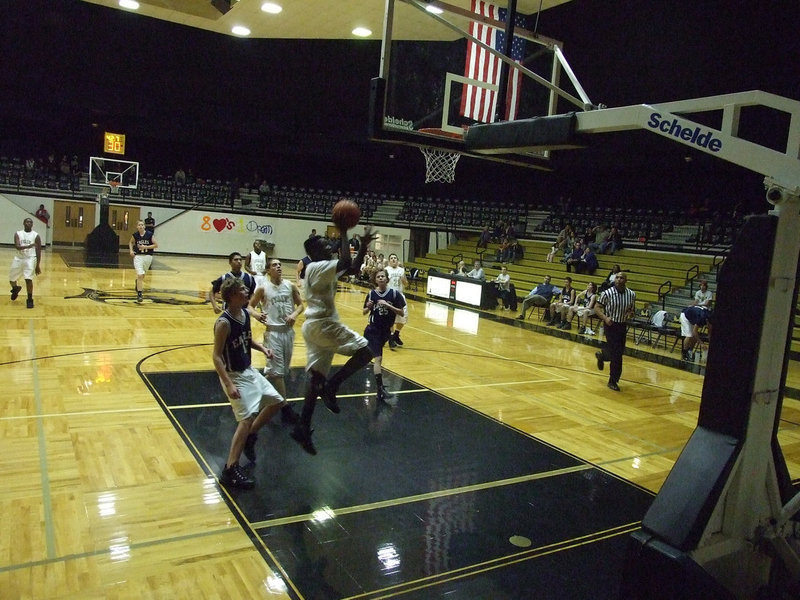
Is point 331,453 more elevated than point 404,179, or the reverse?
point 404,179

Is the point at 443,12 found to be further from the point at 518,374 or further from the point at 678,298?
the point at 678,298

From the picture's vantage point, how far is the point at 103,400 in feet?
22.7

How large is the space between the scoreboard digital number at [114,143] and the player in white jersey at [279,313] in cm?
2314

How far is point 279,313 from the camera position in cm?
651

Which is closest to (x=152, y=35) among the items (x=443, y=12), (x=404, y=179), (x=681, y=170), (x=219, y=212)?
(x=219, y=212)

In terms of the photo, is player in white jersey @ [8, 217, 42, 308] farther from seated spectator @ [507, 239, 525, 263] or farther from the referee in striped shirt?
seated spectator @ [507, 239, 525, 263]

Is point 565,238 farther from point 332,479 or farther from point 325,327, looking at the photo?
point 325,327

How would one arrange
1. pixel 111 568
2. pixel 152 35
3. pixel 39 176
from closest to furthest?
1. pixel 111 568
2. pixel 152 35
3. pixel 39 176

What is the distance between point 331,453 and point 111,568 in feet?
7.85

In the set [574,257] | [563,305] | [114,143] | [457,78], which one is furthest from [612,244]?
[114,143]

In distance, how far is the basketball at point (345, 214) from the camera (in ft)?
14.2

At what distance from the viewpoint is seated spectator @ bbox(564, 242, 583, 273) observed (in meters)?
19.6

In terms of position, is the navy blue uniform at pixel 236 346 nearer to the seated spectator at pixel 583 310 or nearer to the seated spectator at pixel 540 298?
the seated spectator at pixel 583 310

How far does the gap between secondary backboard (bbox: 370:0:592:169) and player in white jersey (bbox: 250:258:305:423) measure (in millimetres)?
1811
